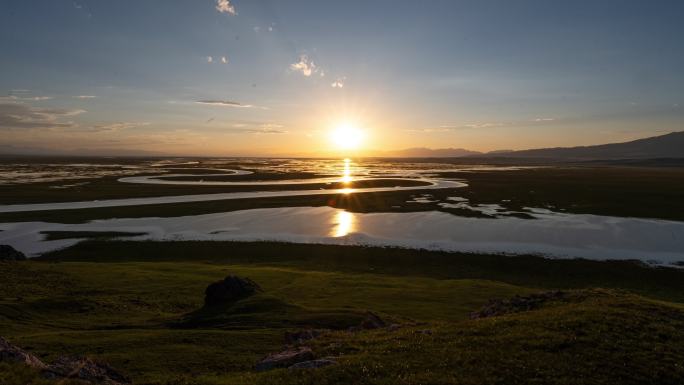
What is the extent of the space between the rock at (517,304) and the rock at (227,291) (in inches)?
672

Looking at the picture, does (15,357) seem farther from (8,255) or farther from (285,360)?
(8,255)

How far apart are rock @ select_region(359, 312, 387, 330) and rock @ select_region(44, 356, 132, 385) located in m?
13.1

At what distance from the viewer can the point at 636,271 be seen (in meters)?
46.2

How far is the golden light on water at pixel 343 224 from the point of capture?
6719 cm

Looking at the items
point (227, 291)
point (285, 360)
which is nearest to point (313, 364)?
point (285, 360)

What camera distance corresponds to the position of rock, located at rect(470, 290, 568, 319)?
25.8 meters

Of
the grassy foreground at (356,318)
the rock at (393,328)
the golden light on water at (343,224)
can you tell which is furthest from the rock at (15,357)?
the golden light on water at (343,224)

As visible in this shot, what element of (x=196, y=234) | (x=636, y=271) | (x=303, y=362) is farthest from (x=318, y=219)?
(x=303, y=362)

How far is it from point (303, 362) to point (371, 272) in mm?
30981

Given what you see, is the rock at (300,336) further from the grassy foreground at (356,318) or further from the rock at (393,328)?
the rock at (393,328)

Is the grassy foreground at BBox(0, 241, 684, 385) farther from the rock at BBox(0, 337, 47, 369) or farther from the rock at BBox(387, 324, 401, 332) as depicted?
the rock at BBox(0, 337, 47, 369)

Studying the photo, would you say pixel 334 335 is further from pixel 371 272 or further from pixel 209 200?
pixel 209 200

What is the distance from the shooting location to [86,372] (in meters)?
16.3

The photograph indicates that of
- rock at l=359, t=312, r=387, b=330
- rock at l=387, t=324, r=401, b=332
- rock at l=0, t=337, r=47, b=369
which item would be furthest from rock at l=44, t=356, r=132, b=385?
rock at l=387, t=324, r=401, b=332
